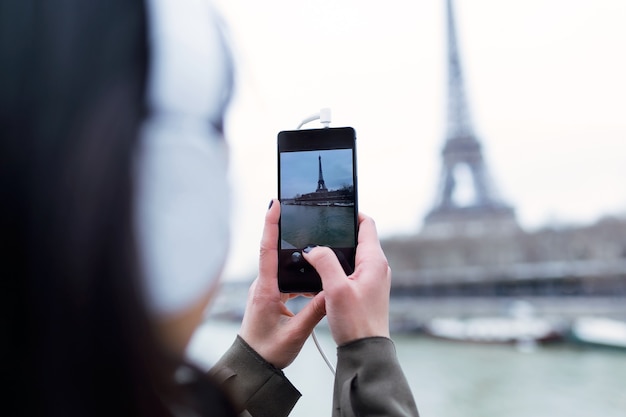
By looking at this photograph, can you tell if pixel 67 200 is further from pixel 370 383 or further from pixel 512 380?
pixel 512 380

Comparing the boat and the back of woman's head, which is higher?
the back of woman's head

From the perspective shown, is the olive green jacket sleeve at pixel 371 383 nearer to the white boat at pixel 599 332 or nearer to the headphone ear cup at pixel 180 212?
the headphone ear cup at pixel 180 212

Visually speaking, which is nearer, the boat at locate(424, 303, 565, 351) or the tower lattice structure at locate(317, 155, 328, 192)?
the tower lattice structure at locate(317, 155, 328, 192)

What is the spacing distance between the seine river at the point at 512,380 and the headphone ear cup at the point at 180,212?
10.1 ft

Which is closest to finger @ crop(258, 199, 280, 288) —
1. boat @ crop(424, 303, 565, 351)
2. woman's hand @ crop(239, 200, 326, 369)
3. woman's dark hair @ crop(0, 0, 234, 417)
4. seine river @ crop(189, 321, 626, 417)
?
woman's hand @ crop(239, 200, 326, 369)

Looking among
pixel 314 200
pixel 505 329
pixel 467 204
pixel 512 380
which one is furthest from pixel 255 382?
pixel 467 204

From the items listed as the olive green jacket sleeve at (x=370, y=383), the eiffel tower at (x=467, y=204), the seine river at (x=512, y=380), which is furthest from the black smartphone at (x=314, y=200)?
the eiffel tower at (x=467, y=204)

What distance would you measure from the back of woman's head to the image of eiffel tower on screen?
27 cm

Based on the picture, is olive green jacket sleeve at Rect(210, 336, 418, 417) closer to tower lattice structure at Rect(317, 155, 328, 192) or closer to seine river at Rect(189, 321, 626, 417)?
tower lattice structure at Rect(317, 155, 328, 192)

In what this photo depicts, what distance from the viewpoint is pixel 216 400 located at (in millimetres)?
279

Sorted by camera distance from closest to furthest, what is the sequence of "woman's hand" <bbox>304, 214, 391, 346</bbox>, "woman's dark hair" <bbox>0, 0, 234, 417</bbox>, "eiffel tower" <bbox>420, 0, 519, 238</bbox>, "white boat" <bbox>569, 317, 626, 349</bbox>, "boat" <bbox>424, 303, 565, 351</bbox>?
"woman's dark hair" <bbox>0, 0, 234, 417</bbox> < "woman's hand" <bbox>304, 214, 391, 346</bbox> < "white boat" <bbox>569, 317, 626, 349</bbox> < "boat" <bbox>424, 303, 565, 351</bbox> < "eiffel tower" <bbox>420, 0, 519, 238</bbox>

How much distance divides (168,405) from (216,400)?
0.15ft

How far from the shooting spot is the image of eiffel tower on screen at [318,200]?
0.48 m

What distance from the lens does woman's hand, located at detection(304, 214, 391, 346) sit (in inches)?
13.6
